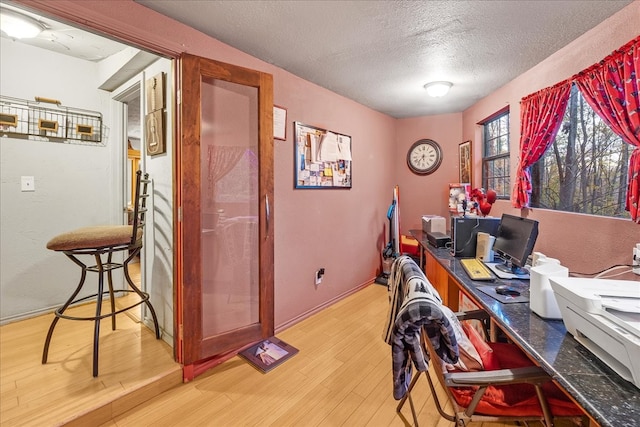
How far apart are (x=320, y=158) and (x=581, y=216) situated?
7.04 ft

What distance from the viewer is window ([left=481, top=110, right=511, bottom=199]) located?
3051mm

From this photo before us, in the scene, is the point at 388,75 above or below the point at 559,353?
above

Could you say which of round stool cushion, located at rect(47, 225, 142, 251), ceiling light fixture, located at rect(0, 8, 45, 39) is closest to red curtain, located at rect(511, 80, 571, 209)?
round stool cushion, located at rect(47, 225, 142, 251)

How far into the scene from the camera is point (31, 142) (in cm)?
258

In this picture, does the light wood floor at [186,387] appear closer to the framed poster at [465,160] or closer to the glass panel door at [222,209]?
the glass panel door at [222,209]

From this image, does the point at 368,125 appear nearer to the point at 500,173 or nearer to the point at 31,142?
the point at 500,173

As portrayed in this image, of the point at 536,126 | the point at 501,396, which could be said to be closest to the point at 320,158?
the point at 536,126

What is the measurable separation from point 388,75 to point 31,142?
131 inches

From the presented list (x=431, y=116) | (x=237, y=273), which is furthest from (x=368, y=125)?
(x=237, y=273)

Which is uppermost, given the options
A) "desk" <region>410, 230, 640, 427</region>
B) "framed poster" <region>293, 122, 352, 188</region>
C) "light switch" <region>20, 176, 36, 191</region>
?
"framed poster" <region>293, 122, 352, 188</region>

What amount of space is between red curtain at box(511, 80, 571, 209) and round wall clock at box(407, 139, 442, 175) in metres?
1.46

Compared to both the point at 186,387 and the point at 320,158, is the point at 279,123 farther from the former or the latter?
the point at 186,387

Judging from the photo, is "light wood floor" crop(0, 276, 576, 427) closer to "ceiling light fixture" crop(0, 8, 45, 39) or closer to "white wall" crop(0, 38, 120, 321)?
"white wall" crop(0, 38, 120, 321)

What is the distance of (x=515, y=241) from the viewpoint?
189 cm
